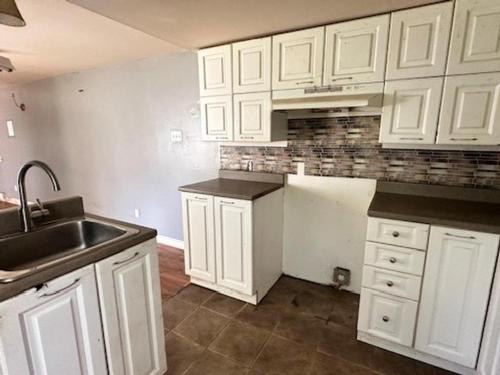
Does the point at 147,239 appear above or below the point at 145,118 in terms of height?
below

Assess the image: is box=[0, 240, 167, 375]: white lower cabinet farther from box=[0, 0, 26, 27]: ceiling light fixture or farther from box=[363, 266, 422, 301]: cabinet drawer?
box=[363, 266, 422, 301]: cabinet drawer

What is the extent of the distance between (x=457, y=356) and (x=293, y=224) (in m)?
1.46

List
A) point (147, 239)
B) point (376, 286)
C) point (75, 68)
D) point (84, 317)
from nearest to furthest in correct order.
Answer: point (84, 317) < point (147, 239) < point (376, 286) < point (75, 68)

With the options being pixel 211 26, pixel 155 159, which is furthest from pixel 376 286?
pixel 155 159

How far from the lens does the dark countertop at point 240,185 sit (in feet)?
7.09

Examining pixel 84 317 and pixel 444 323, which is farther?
pixel 444 323

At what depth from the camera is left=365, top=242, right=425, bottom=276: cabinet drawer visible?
1.64 m

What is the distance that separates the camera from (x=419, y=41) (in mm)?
1644

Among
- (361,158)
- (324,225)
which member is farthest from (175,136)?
(361,158)

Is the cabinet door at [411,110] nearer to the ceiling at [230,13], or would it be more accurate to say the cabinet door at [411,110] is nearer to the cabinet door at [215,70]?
the ceiling at [230,13]

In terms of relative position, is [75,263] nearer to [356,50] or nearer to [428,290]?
[428,290]

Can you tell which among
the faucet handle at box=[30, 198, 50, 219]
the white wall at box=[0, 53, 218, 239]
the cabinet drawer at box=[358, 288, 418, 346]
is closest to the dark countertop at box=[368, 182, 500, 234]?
the cabinet drawer at box=[358, 288, 418, 346]

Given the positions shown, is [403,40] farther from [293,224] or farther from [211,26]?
[293,224]

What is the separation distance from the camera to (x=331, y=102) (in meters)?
1.81
